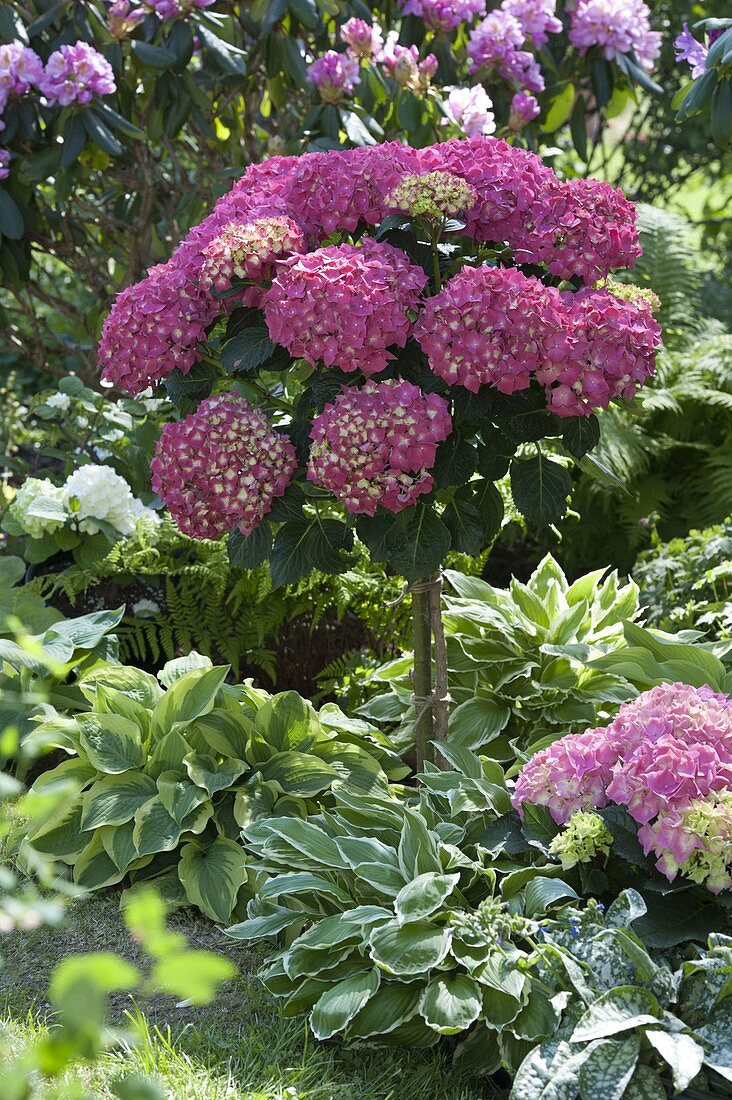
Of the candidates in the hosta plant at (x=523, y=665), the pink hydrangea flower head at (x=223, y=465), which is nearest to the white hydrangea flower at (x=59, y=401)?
the hosta plant at (x=523, y=665)

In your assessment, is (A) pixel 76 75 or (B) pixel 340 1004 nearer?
(B) pixel 340 1004

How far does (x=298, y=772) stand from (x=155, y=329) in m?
0.99

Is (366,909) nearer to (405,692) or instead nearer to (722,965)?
(722,965)

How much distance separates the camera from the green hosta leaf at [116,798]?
8.00ft

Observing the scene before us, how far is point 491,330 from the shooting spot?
2066 millimetres

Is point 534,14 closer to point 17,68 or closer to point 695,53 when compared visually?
point 695,53

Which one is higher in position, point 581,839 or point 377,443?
point 377,443

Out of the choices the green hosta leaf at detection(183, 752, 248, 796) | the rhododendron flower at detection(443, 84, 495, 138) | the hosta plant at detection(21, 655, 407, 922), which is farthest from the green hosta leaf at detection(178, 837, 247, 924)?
the rhododendron flower at detection(443, 84, 495, 138)

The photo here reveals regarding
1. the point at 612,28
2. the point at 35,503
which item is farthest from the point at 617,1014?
the point at 612,28

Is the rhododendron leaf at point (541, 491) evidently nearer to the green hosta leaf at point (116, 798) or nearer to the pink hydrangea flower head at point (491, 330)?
the pink hydrangea flower head at point (491, 330)

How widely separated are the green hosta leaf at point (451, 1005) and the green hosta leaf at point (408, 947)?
40mm

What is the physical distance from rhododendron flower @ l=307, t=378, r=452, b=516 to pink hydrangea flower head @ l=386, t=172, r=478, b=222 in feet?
1.06

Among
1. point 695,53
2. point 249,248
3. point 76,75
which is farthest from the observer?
point 76,75

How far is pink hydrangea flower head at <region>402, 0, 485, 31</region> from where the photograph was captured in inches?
157
